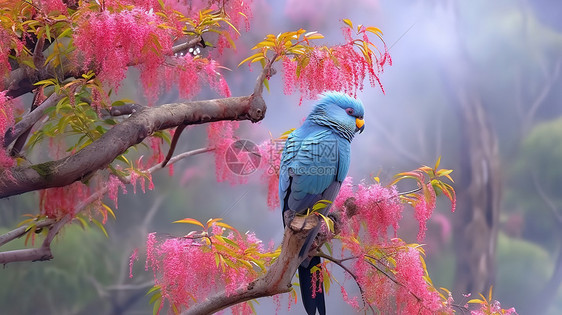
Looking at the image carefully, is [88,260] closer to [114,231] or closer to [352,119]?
[114,231]

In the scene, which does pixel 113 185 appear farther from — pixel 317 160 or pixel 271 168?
pixel 317 160

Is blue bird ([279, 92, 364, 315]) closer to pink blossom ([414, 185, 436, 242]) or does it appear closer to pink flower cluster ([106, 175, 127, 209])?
pink blossom ([414, 185, 436, 242])

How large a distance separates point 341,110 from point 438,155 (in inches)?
39.3

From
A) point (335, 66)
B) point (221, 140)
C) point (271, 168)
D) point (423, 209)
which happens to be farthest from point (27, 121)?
point (423, 209)

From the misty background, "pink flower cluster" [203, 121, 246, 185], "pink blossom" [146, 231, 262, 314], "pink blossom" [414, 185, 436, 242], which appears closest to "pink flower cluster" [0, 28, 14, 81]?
"pink blossom" [146, 231, 262, 314]

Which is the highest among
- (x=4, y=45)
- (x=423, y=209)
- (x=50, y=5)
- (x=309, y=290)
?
(x=50, y=5)

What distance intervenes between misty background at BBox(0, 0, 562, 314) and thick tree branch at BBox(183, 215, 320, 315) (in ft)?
3.28

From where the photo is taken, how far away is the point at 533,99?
7.66 ft

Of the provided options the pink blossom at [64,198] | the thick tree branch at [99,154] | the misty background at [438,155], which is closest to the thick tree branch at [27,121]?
the pink blossom at [64,198]

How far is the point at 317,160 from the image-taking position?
1366 millimetres

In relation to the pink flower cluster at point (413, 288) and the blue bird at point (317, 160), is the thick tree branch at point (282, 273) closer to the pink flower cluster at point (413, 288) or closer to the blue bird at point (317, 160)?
the blue bird at point (317, 160)

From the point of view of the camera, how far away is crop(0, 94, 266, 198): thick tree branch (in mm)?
1089

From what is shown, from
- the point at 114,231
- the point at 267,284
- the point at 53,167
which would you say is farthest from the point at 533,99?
the point at 53,167

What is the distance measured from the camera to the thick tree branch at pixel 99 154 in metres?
1.09
